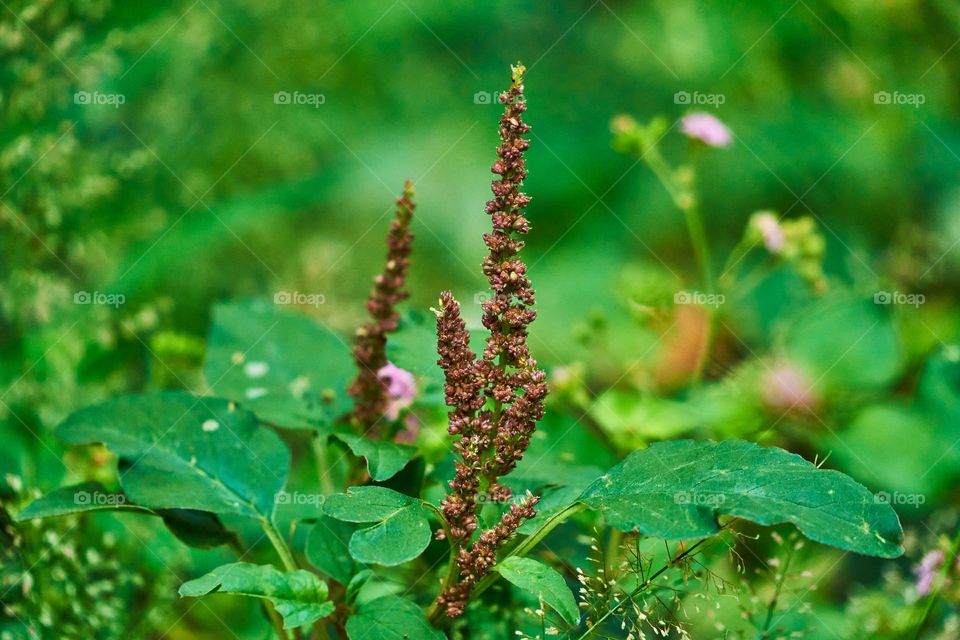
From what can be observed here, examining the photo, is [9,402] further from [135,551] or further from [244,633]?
[244,633]

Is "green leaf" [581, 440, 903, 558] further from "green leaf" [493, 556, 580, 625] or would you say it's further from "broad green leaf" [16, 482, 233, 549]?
"broad green leaf" [16, 482, 233, 549]

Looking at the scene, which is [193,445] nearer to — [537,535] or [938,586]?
[537,535]

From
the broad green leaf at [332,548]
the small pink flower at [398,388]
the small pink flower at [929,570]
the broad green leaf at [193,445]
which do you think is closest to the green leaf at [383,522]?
the broad green leaf at [332,548]

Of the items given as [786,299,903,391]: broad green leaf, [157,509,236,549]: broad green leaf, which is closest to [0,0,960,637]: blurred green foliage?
[786,299,903,391]: broad green leaf

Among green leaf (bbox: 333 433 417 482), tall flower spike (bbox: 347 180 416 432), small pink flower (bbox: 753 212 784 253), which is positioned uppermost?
small pink flower (bbox: 753 212 784 253)

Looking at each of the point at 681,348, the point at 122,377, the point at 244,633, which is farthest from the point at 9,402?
the point at 681,348

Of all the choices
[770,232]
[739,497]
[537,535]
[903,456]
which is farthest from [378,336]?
[903,456]

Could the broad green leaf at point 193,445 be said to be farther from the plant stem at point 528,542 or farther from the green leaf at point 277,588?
the plant stem at point 528,542
